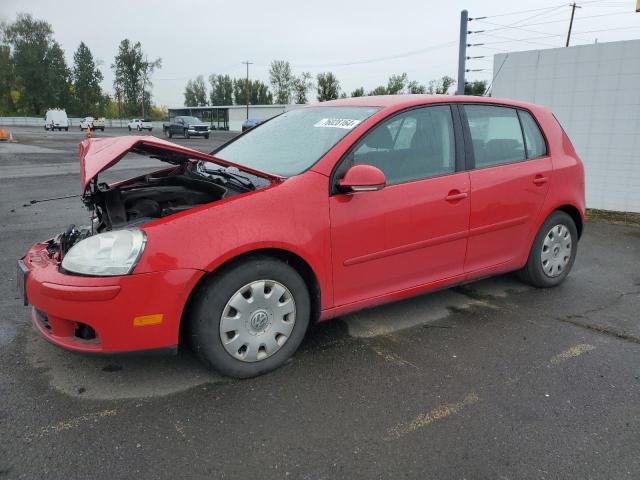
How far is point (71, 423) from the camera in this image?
2.36 meters

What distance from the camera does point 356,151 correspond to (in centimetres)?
304

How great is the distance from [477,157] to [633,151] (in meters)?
5.62

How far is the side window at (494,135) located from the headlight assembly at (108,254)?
7.96ft

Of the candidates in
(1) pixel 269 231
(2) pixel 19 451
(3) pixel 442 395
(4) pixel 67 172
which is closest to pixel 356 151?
(1) pixel 269 231

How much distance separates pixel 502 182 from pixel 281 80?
94.8 metres

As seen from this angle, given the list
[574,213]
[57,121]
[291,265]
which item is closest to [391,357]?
[291,265]

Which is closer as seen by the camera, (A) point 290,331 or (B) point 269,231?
(B) point 269,231

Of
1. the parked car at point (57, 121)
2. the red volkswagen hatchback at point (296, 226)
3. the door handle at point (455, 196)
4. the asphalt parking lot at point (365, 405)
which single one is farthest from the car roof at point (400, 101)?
the parked car at point (57, 121)

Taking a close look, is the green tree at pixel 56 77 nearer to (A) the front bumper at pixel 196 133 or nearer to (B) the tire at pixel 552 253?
(A) the front bumper at pixel 196 133

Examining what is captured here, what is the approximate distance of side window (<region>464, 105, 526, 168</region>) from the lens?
3.63 metres

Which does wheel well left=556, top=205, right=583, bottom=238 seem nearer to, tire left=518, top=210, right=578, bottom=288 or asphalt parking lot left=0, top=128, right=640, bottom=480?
tire left=518, top=210, right=578, bottom=288

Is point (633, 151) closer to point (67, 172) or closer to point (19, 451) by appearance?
point (19, 451)

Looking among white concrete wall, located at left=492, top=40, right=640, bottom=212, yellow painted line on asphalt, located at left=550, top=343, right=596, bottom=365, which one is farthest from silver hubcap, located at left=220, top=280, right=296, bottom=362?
white concrete wall, located at left=492, top=40, right=640, bottom=212

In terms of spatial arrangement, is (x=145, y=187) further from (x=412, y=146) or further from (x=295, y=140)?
(x=412, y=146)
